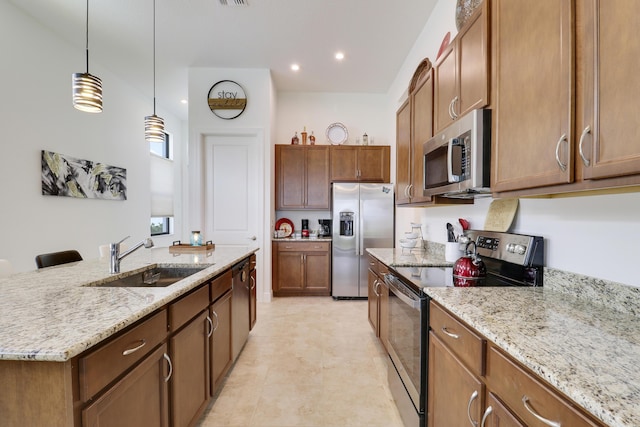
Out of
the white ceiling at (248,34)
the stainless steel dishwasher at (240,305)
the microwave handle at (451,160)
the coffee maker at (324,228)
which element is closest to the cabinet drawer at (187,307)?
the stainless steel dishwasher at (240,305)

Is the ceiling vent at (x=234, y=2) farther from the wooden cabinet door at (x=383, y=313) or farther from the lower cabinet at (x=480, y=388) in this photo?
the lower cabinet at (x=480, y=388)

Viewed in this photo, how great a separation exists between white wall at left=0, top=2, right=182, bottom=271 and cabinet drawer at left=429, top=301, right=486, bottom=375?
3707 mm

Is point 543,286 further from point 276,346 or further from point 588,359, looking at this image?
point 276,346

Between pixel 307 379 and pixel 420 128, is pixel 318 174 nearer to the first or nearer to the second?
pixel 420 128

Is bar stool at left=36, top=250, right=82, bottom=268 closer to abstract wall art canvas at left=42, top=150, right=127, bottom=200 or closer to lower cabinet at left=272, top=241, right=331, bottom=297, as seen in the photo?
abstract wall art canvas at left=42, top=150, right=127, bottom=200

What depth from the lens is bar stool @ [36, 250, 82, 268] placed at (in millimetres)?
Answer: 2111

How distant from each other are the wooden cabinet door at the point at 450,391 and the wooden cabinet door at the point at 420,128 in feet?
3.96

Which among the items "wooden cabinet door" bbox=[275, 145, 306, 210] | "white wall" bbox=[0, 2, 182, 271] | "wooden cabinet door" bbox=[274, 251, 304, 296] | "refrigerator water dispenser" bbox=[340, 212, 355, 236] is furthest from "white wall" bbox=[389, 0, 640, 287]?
"white wall" bbox=[0, 2, 182, 271]

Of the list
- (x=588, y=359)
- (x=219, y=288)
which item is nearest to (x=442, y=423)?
(x=588, y=359)

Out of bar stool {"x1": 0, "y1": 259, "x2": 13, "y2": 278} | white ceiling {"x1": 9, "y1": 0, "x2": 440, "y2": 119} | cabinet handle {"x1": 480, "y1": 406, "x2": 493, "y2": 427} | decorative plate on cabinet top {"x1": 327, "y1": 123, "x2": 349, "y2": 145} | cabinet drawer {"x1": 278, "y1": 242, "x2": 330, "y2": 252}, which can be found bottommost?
cabinet handle {"x1": 480, "y1": 406, "x2": 493, "y2": 427}

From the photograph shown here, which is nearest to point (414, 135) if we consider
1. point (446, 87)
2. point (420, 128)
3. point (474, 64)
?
point (420, 128)

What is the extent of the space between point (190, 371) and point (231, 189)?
118 inches

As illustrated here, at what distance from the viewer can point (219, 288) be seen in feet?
6.32

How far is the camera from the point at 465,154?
1.54 metres
